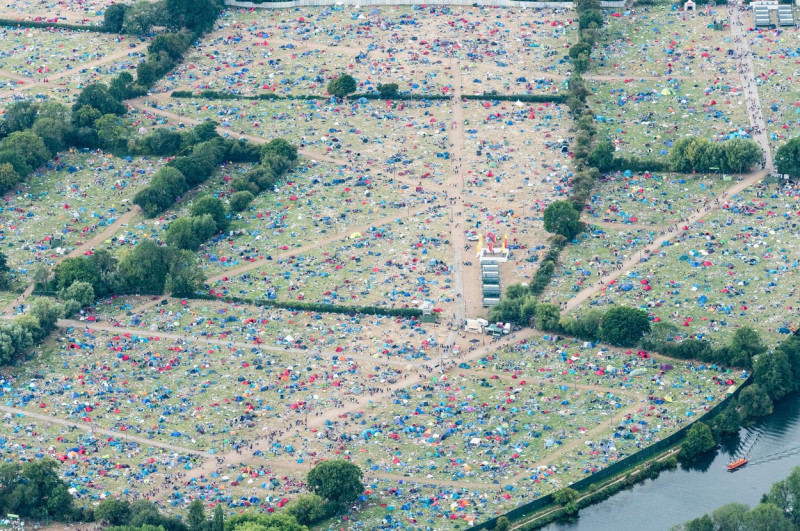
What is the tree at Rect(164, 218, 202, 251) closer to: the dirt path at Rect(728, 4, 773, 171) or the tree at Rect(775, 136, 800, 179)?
the tree at Rect(775, 136, 800, 179)

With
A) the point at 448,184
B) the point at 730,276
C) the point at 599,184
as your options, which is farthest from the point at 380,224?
the point at 730,276

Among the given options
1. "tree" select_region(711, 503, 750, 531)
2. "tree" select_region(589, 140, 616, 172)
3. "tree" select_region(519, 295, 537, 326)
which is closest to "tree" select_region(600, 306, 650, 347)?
"tree" select_region(519, 295, 537, 326)

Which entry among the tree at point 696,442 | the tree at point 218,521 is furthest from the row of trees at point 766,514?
the tree at point 218,521

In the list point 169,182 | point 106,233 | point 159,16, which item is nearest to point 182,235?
point 106,233

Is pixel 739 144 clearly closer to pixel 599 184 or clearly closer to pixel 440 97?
pixel 599 184

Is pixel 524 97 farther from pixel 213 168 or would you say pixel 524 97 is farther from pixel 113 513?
pixel 113 513
